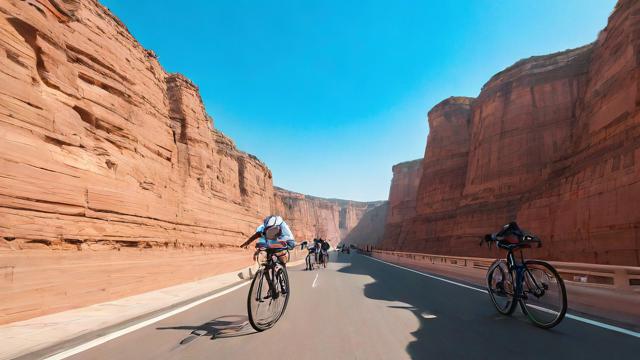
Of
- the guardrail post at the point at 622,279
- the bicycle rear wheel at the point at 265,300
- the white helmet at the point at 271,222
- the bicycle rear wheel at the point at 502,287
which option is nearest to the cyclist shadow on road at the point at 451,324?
the bicycle rear wheel at the point at 502,287

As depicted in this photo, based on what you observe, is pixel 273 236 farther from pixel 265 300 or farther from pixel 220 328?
pixel 220 328

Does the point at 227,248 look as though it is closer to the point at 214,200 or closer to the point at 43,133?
the point at 214,200

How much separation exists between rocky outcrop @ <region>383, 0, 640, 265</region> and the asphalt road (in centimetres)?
1720

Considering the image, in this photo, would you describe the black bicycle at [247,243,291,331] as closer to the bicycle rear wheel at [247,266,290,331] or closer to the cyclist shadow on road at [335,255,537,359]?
the bicycle rear wheel at [247,266,290,331]

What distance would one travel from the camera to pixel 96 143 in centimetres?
1041

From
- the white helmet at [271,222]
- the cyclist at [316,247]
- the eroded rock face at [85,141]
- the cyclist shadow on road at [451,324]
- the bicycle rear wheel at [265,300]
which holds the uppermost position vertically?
the eroded rock face at [85,141]

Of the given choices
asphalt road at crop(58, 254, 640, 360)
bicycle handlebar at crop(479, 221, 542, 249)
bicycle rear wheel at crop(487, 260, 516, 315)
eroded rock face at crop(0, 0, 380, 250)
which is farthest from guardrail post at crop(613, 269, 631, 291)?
eroded rock face at crop(0, 0, 380, 250)

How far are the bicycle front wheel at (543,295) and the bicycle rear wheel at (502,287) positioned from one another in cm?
32

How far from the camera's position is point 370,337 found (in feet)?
16.6

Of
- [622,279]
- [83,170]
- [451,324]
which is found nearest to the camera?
[451,324]

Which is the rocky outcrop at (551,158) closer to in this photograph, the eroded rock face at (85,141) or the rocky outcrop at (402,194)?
the rocky outcrop at (402,194)

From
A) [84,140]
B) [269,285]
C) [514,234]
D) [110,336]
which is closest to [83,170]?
[84,140]

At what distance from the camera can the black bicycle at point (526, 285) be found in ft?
17.6

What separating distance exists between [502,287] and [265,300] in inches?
171
